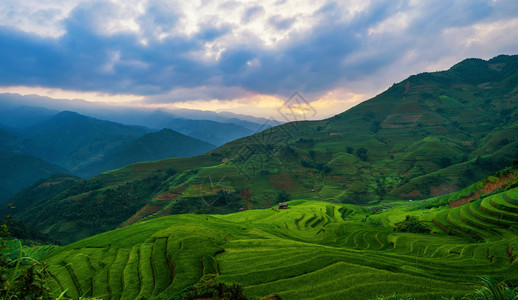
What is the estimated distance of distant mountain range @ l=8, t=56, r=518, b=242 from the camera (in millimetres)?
72312

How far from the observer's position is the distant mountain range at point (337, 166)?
7231 cm

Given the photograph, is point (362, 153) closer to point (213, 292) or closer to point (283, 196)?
point (283, 196)

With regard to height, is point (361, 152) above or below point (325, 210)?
above

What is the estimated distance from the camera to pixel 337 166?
306 ft

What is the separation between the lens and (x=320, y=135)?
13175 centimetres

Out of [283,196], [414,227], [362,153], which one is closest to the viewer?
[414,227]

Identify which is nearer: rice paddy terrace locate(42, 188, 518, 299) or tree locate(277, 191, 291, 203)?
rice paddy terrace locate(42, 188, 518, 299)

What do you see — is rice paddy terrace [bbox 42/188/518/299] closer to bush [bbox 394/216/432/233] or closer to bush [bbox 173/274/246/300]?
bush [bbox 173/274/246/300]

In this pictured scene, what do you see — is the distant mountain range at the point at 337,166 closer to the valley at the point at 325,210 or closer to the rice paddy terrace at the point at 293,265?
the valley at the point at 325,210

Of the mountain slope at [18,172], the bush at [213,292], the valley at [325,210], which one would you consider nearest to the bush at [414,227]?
the valley at [325,210]

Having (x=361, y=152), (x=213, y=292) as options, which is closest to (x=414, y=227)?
(x=213, y=292)

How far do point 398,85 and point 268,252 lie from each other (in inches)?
7912

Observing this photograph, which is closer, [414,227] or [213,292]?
[213,292]

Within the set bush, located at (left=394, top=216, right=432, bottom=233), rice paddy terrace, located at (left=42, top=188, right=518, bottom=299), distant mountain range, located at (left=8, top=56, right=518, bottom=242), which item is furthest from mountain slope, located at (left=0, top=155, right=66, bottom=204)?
bush, located at (left=394, top=216, right=432, bottom=233)
